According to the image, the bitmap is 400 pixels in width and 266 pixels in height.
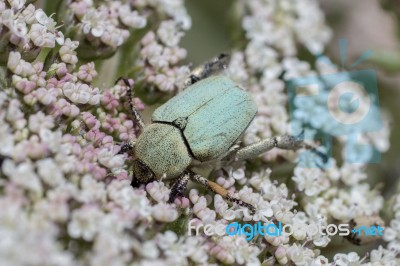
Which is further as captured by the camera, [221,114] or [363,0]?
[363,0]

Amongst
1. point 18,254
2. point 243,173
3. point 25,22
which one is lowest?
point 243,173

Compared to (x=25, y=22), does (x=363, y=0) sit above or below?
below

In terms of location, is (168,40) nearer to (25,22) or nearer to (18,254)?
(25,22)

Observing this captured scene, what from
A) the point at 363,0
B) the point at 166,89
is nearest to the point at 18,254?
the point at 166,89

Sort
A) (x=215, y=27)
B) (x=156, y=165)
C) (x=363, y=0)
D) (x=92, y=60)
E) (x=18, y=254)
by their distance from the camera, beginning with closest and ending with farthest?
(x=18, y=254)
(x=156, y=165)
(x=92, y=60)
(x=215, y=27)
(x=363, y=0)
